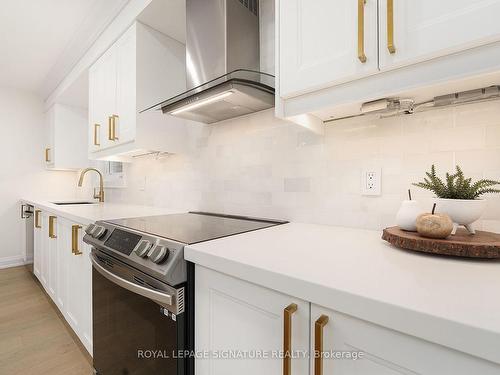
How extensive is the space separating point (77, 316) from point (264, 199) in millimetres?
1418

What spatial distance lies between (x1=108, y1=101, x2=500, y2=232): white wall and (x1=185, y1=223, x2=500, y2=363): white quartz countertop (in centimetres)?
28

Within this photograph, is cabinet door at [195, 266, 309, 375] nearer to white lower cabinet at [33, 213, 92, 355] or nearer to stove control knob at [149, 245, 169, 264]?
stove control knob at [149, 245, 169, 264]

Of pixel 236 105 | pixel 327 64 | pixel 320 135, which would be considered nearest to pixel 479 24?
A: pixel 327 64

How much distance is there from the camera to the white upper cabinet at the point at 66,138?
3.20 meters

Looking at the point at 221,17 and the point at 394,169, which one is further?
the point at 221,17

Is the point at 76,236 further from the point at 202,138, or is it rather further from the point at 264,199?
the point at 264,199

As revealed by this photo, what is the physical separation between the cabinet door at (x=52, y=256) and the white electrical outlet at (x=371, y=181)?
223 cm

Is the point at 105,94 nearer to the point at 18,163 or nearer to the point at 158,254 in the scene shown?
the point at 158,254

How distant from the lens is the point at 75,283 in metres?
1.64

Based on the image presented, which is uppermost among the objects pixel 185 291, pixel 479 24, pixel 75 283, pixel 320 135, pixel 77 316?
pixel 479 24

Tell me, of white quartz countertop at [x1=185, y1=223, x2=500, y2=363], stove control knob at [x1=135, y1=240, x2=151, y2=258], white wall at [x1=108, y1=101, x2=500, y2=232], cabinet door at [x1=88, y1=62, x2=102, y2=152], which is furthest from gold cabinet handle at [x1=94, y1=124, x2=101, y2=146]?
white quartz countertop at [x1=185, y1=223, x2=500, y2=363]

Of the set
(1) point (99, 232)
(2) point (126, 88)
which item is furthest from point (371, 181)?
(2) point (126, 88)

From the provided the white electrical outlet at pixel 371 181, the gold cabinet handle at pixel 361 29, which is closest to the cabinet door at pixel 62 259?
the white electrical outlet at pixel 371 181

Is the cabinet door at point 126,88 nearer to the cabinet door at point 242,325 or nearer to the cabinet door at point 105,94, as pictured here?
the cabinet door at point 105,94
